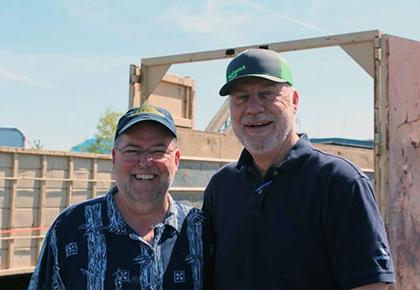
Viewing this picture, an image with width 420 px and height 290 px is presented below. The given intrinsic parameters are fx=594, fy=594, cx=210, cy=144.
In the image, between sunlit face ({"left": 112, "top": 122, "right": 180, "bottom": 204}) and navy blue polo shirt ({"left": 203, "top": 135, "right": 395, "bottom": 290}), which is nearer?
navy blue polo shirt ({"left": 203, "top": 135, "right": 395, "bottom": 290})

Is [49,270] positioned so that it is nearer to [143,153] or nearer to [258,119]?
[143,153]

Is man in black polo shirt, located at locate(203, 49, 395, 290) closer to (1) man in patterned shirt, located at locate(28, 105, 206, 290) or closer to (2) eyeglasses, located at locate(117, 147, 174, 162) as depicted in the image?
(1) man in patterned shirt, located at locate(28, 105, 206, 290)

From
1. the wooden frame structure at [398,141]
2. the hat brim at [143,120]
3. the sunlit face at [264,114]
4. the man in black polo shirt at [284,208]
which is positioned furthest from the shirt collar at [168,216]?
the wooden frame structure at [398,141]

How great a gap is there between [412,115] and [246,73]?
1922 mm

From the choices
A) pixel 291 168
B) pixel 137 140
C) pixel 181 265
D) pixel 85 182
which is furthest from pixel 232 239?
pixel 85 182

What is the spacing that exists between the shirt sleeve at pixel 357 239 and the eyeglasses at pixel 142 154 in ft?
2.54

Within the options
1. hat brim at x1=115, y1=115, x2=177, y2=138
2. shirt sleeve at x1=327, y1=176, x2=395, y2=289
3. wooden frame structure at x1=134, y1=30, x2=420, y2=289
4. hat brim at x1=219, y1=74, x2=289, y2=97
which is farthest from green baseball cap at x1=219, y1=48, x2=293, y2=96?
wooden frame structure at x1=134, y1=30, x2=420, y2=289

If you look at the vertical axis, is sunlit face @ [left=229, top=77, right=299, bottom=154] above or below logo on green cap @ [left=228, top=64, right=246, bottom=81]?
below

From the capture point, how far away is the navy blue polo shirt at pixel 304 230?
2.12 metres

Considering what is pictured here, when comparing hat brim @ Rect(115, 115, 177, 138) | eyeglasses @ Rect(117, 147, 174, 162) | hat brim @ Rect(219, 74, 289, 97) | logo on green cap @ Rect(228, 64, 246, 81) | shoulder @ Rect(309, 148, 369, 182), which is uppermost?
logo on green cap @ Rect(228, 64, 246, 81)

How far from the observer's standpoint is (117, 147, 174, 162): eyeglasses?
2518 mm

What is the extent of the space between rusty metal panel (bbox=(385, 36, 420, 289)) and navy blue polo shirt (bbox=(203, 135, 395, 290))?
1.60m

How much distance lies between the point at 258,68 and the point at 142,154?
1.99 feet

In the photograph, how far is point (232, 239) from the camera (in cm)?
247
